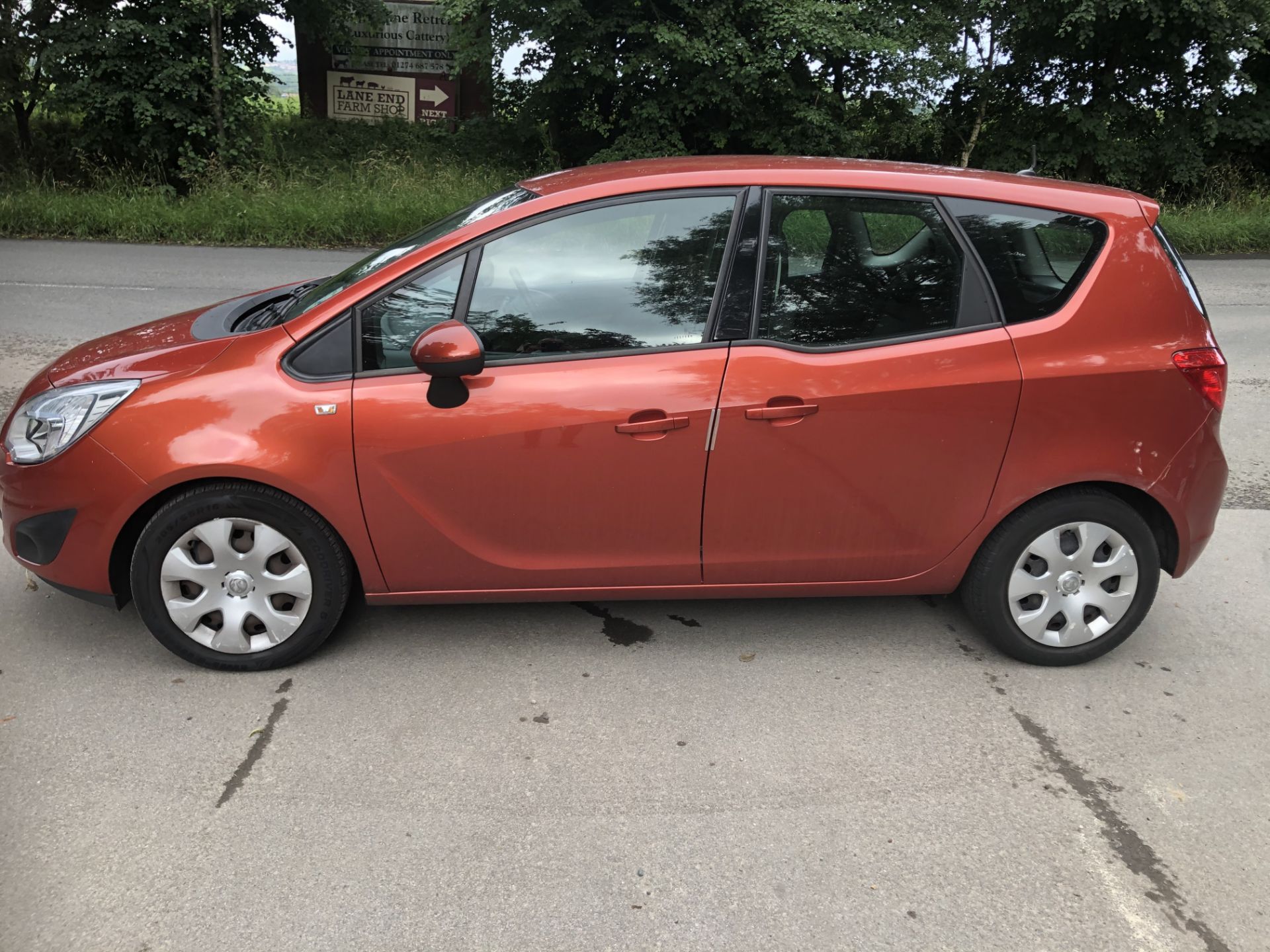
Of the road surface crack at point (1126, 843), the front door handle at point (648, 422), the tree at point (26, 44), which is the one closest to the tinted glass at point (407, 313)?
the front door handle at point (648, 422)

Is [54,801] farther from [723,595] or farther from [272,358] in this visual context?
[723,595]

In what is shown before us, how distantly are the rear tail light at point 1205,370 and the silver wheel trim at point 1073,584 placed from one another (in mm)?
579

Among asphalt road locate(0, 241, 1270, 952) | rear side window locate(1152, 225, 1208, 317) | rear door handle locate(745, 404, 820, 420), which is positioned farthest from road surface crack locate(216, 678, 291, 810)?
rear side window locate(1152, 225, 1208, 317)

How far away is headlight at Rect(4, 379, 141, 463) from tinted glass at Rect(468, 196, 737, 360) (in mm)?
1235

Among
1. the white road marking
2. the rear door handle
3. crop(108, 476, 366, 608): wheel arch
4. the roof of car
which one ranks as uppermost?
the roof of car

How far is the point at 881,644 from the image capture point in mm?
3957

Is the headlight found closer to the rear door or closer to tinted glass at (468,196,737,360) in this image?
tinted glass at (468,196,737,360)

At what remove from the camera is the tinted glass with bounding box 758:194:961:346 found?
3520 mm

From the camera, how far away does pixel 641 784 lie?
3074 millimetres

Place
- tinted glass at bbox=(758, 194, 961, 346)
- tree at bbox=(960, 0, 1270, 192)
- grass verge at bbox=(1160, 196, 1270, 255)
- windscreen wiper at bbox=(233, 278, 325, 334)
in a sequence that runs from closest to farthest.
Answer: tinted glass at bbox=(758, 194, 961, 346) < windscreen wiper at bbox=(233, 278, 325, 334) < grass verge at bbox=(1160, 196, 1270, 255) < tree at bbox=(960, 0, 1270, 192)

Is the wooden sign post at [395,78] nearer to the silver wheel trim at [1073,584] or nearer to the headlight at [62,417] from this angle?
the headlight at [62,417]

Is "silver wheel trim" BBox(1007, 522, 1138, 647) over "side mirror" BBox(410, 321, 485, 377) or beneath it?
beneath

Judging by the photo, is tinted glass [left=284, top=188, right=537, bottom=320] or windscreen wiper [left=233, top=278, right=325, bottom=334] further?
windscreen wiper [left=233, top=278, right=325, bottom=334]

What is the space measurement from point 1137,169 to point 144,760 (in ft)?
66.0
